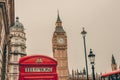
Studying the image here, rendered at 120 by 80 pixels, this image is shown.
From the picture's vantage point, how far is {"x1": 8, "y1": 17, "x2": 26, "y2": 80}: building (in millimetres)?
58969

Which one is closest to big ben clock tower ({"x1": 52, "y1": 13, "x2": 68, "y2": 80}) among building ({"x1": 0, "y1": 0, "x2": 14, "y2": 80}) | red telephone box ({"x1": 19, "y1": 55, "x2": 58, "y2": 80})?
building ({"x1": 0, "y1": 0, "x2": 14, "y2": 80})

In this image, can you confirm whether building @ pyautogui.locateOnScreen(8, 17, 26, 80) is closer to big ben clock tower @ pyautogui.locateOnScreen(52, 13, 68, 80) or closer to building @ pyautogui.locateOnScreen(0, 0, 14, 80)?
big ben clock tower @ pyautogui.locateOnScreen(52, 13, 68, 80)

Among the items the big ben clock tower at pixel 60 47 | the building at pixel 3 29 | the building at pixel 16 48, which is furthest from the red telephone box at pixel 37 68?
the big ben clock tower at pixel 60 47

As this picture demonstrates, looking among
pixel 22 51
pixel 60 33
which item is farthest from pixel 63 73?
pixel 22 51

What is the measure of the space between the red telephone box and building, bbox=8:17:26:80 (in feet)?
169

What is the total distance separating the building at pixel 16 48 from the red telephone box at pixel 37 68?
51.4m

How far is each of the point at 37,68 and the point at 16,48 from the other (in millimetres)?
56248

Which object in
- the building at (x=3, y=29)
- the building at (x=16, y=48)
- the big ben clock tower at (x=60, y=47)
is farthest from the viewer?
the big ben clock tower at (x=60, y=47)

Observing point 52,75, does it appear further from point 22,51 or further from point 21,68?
point 22,51

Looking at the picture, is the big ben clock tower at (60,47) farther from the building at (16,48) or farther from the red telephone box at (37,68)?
the red telephone box at (37,68)

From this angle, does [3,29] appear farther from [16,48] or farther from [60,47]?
[60,47]

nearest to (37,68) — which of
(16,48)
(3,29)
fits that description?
(3,29)

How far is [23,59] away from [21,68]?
326mm

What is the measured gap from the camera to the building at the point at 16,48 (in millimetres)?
58969
